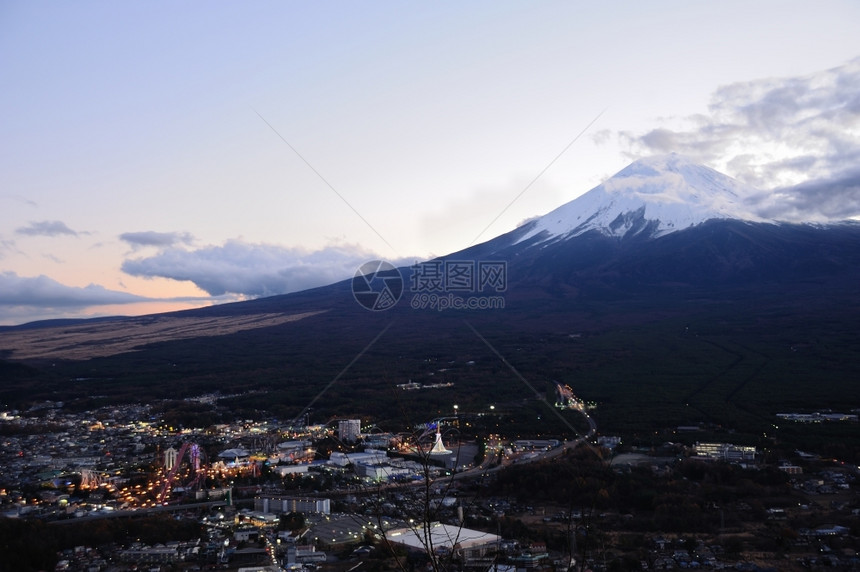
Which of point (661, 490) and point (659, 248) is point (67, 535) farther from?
point (659, 248)

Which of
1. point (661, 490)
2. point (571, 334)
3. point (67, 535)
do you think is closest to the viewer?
point (67, 535)

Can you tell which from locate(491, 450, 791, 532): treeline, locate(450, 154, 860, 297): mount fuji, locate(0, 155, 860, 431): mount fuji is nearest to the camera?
locate(491, 450, 791, 532): treeline

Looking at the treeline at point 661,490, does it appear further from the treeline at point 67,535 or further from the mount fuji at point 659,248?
the mount fuji at point 659,248

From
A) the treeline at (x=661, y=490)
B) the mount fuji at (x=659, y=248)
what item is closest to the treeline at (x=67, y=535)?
the treeline at (x=661, y=490)

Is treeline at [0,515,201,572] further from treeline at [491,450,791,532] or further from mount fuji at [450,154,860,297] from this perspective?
mount fuji at [450,154,860,297]

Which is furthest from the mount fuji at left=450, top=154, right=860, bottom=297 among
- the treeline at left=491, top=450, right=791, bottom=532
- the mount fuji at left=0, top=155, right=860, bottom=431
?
the treeline at left=491, top=450, right=791, bottom=532

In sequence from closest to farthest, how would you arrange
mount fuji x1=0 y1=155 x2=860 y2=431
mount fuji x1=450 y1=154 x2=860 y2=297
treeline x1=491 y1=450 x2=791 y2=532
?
treeline x1=491 y1=450 x2=791 y2=532 < mount fuji x1=0 y1=155 x2=860 y2=431 < mount fuji x1=450 y1=154 x2=860 y2=297

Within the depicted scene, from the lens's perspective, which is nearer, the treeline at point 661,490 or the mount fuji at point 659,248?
the treeline at point 661,490

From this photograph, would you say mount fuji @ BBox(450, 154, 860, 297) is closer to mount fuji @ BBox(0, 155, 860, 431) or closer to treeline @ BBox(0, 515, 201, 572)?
mount fuji @ BBox(0, 155, 860, 431)

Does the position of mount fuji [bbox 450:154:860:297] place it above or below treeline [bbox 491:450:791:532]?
above

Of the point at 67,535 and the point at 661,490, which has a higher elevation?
the point at 661,490

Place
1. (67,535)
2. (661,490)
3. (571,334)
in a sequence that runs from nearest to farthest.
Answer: (67,535), (661,490), (571,334)

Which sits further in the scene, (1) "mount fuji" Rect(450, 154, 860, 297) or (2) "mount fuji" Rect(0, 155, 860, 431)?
(1) "mount fuji" Rect(450, 154, 860, 297)

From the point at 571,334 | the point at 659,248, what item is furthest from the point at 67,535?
the point at 659,248
